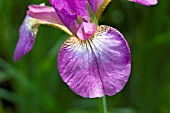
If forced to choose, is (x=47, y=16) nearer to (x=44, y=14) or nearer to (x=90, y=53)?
(x=44, y=14)

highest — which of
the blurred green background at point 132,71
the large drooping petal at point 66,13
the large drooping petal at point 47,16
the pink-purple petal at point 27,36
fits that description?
the large drooping petal at point 66,13

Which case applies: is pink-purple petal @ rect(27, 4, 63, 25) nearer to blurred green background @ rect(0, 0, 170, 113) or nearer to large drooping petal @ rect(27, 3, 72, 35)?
large drooping petal @ rect(27, 3, 72, 35)

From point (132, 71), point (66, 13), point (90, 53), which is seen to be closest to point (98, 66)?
point (90, 53)

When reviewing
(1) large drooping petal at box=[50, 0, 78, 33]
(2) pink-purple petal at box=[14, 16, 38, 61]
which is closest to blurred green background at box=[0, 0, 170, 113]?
(2) pink-purple petal at box=[14, 16, 38, 61]

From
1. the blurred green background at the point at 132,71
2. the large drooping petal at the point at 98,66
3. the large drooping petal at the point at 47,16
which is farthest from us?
the blurred green background at the point at 132,71

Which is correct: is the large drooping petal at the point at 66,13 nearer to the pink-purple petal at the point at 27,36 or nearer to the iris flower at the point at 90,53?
the iris flower at the point at 90,53

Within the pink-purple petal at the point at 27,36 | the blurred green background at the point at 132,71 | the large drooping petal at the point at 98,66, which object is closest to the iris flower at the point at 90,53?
the large drooping petal at the point at 98,66

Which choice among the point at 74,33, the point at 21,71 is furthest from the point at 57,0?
the point at 21,71
